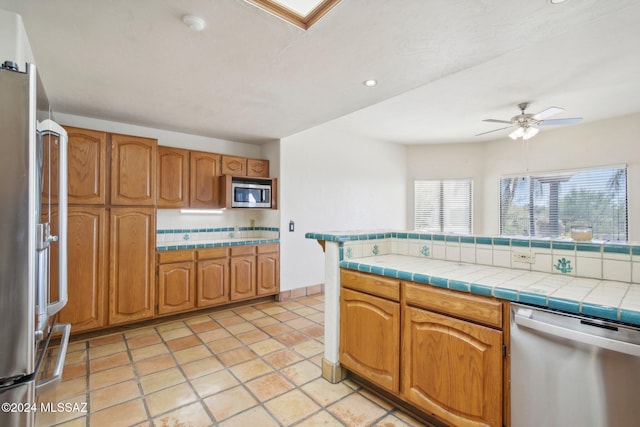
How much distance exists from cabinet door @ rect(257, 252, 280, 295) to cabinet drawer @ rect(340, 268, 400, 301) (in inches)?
82.4

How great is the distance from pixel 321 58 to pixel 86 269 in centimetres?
296

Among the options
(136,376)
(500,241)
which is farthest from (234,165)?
(500,241)

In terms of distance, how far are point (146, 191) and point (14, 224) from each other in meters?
2.37

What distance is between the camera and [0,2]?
1.48 metres

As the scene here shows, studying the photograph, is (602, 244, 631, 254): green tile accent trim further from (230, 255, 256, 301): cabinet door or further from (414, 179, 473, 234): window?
(414, 179, 473, 234): window

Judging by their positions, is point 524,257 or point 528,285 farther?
point 524,257

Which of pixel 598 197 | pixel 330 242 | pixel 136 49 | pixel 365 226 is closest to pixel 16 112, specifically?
pixel 136 49

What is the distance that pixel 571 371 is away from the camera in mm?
1206

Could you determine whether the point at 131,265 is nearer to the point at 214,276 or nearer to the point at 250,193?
the point at 214,276

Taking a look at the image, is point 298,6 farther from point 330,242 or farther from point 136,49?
point 330,242

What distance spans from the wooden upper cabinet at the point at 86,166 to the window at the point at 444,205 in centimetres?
519

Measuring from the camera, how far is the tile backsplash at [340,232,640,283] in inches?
59.7

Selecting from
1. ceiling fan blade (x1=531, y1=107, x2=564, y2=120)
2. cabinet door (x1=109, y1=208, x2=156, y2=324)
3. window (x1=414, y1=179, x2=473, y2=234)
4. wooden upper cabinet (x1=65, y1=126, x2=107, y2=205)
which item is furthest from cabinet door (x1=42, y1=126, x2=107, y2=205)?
window (x1=414, y1=179, x2=473, y2=234)

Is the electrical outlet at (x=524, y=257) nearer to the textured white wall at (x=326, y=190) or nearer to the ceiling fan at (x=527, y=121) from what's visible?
the ceiling fan at (x=527, y=121)
